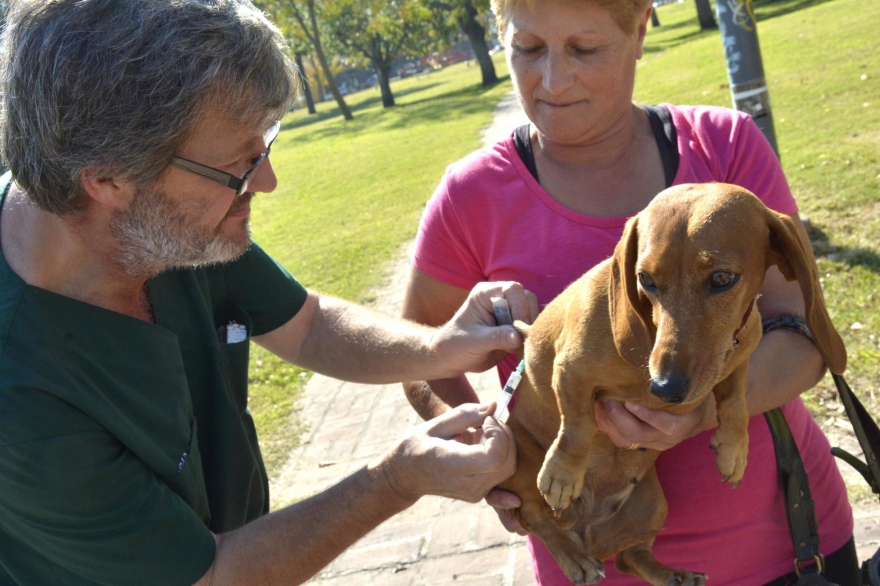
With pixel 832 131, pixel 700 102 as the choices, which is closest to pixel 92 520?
pixel 832 131

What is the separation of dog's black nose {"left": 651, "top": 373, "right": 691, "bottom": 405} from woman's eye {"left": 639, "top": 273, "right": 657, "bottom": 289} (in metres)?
0.25

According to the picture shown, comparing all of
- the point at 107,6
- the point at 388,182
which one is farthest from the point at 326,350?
the point at 388,182

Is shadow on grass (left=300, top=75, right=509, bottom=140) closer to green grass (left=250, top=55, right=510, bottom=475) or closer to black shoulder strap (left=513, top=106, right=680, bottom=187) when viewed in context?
green grass (left=250, top=55, right=510, bottom=475)

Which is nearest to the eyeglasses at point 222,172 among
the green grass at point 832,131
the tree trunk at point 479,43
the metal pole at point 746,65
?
the green grass at point 832,131

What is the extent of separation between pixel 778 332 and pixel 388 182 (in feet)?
50.7

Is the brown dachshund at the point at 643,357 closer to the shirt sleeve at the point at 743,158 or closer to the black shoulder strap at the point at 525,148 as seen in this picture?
the shirt sleeve at the point at 743,158

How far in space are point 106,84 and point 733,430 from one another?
6.41 ft

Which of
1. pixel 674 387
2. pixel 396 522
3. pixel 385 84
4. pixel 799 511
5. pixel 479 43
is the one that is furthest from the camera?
pixel 385 84

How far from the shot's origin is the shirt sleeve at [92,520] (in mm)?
2025

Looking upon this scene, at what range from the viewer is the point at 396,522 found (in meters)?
4.91

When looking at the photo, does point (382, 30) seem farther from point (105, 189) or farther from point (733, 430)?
point (733, 430)

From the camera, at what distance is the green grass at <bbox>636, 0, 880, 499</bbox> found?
18.0 feet

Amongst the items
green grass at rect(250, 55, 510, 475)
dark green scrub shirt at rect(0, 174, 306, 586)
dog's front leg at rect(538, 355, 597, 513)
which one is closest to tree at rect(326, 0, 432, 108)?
green grass at rect(250, 55, 510, 475)

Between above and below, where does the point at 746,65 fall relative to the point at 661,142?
below
